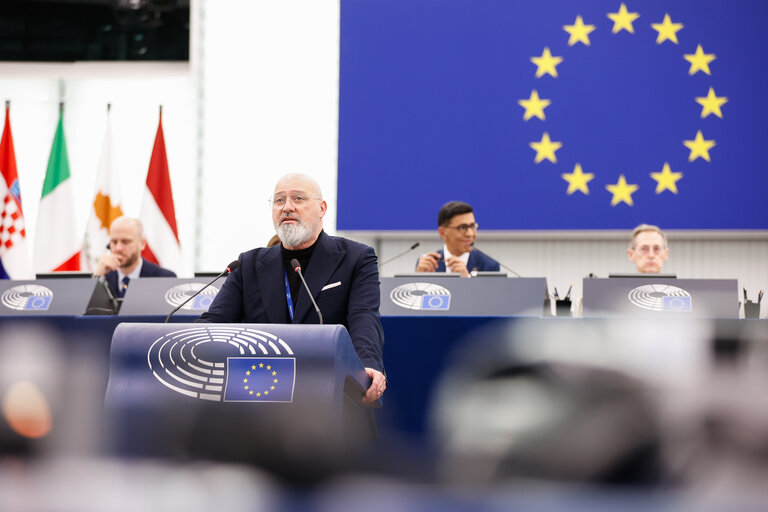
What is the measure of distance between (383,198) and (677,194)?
215 centimetres

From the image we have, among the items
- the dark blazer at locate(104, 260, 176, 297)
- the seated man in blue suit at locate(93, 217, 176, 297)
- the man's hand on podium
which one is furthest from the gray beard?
the dark blazer at locate(104, 260, 176, 297)

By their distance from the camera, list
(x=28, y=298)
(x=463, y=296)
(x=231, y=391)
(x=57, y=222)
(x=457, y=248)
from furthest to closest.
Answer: (x=57, y=222), (x=457, y=248), (x=28, y=298), (x=463, y=296), (x=231, y=391)

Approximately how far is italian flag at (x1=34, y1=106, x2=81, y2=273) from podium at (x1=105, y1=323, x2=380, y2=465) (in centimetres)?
462

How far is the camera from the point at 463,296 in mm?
3785

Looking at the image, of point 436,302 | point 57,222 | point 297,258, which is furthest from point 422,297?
point 57,222

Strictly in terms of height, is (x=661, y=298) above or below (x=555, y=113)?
below

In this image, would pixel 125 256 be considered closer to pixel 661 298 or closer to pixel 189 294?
pixel 189 294

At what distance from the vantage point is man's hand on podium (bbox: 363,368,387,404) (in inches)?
89.1

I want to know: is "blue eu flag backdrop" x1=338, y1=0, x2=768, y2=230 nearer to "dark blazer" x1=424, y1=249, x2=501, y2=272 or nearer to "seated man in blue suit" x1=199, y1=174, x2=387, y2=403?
"dark blazer" x1=424, y1=249, x2=501, y2=272

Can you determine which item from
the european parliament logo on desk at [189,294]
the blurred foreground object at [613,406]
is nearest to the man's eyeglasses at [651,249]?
the blurred foreground object at [613,406]

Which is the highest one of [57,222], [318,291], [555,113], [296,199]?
[555,113]

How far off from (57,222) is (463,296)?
13.1 feet

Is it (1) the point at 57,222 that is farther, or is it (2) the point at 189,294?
(1) the point at 57,222

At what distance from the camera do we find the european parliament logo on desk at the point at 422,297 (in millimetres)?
3779
